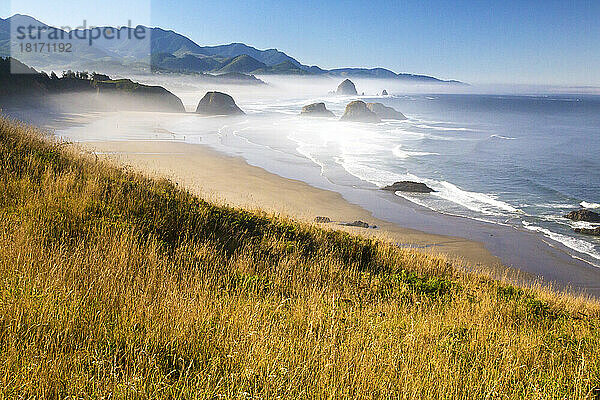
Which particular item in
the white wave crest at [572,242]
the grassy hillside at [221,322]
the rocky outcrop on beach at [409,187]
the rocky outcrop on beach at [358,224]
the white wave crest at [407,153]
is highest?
the white wave crest at [407,153]

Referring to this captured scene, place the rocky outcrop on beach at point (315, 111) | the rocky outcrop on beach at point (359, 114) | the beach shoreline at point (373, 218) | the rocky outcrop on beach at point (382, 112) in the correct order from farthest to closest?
the rocky outcrop on beach at point (382, 112)
the rocky outcrop on beach at point (315, 111)
the rocky outcrop on beach at point (359, 114)
the beach shoreline at point (373, 218)

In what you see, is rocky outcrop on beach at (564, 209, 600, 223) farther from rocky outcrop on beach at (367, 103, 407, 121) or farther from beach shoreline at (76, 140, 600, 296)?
rocky outcrop on beach at (367, 103, 407, 121)

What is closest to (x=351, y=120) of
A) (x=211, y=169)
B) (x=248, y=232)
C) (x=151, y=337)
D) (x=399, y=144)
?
(x=399, y=144)

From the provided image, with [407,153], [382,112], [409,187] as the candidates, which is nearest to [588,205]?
[409,187]

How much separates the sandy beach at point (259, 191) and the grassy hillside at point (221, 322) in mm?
6335

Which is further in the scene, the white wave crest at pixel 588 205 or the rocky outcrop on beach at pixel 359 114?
the rocky outcrop on beach at pixel 359 114

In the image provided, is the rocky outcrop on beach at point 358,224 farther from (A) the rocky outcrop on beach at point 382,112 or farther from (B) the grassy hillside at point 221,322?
(A) the rocky outcrop on beach at point 382,112

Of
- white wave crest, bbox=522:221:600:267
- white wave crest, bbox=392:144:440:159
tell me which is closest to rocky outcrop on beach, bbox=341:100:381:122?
white wave crest, bbox=392:144:440:159

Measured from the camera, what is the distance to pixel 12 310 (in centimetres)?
346

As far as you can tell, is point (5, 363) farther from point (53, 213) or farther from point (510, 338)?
point (510, 338)

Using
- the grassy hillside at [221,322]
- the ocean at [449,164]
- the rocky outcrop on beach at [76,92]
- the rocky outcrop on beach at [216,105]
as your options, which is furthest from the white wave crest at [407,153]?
the rocky outcrop on beach at [76,92]

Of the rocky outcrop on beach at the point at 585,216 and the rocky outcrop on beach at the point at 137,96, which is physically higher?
the rocky outcrop on beach at the point at 137,96

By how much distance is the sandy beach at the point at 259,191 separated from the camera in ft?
58.6

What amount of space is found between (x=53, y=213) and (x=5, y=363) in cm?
435
